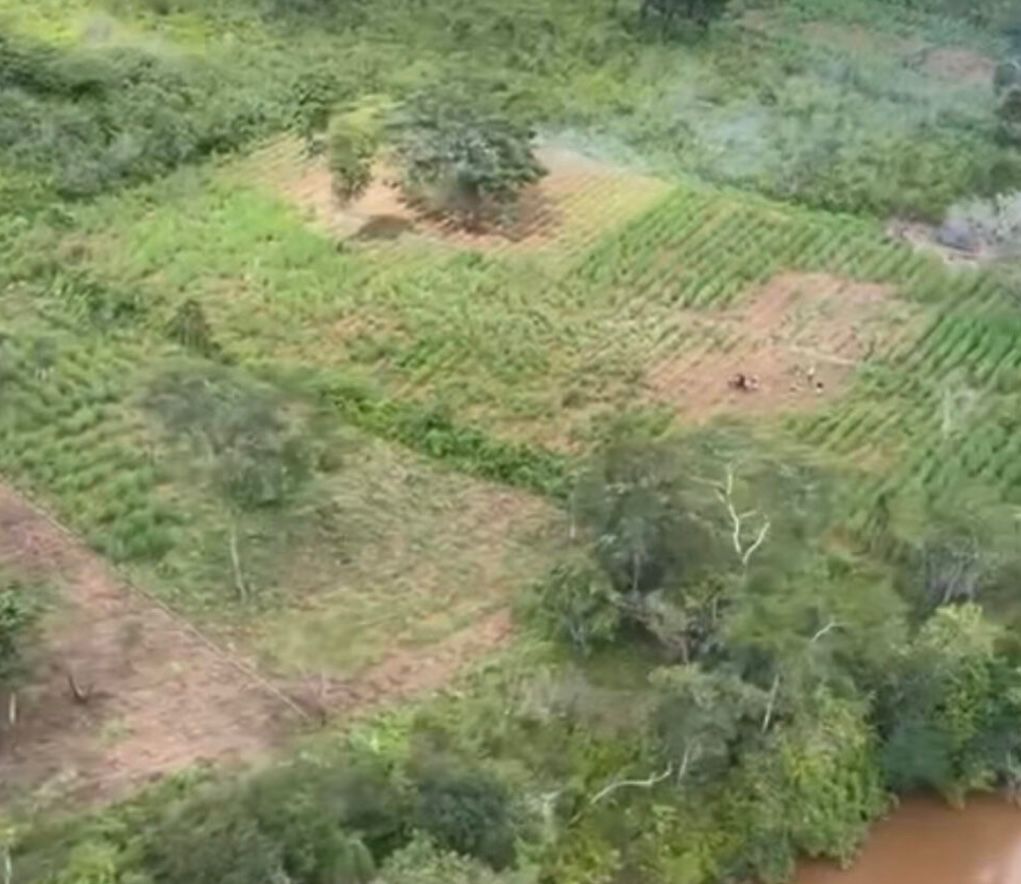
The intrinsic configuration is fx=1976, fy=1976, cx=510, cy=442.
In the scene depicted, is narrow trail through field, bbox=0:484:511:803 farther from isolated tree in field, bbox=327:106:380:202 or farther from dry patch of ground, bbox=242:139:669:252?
isolated tree in field, bbox=327:106:380:202

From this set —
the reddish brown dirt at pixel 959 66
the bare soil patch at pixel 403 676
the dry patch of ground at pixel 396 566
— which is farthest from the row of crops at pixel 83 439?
the reddish brown dirt at pixel 959 66

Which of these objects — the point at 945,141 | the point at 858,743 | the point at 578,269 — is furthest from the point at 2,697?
the point at 945,141

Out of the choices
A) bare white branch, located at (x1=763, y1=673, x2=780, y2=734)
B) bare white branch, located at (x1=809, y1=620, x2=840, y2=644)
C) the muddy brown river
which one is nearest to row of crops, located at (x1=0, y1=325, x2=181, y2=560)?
bare white branch, located at (x1=763, y1=673, x2=780, y2=734)

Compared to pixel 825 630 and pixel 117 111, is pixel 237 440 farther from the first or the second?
pixel 117 111

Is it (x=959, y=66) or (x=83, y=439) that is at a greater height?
(x=959, y=66)

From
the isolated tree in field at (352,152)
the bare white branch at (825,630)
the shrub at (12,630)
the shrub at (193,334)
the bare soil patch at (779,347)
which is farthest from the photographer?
the isolated tree in field at (352,152)

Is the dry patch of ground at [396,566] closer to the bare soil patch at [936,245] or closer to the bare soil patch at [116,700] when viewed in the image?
the bare soil patch at [116,700]

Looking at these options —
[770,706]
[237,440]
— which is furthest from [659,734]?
[237,440]
